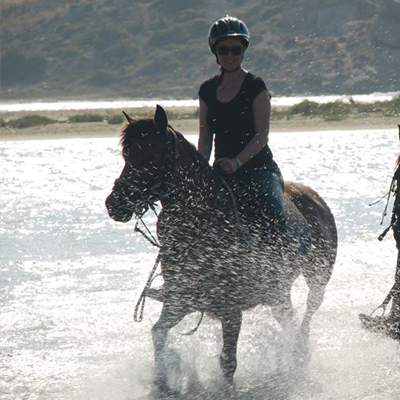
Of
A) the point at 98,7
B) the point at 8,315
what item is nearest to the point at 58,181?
the point at 8,315

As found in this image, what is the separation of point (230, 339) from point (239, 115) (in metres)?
1.37

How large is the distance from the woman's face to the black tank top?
11cm

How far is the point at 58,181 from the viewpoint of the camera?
2659 centimetres

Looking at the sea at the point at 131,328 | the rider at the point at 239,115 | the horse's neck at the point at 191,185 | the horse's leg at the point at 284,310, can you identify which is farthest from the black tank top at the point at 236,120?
the sea at the point at 131,328

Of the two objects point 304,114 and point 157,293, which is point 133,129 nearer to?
point 157,293

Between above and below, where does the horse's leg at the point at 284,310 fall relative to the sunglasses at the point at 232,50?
below

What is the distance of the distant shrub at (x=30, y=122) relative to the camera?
47.8 meters

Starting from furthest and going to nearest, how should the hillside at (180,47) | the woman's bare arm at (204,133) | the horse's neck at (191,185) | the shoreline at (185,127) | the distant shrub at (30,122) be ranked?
the hillside at (180,47), the distant shrub at (30,122), the shoreline at (185,127), the woman's bare arm at (204,133), the horse's neck at (191,185)

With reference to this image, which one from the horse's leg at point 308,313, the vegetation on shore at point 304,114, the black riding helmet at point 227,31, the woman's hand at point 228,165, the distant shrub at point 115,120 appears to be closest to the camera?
the woman's hand at point 228,165

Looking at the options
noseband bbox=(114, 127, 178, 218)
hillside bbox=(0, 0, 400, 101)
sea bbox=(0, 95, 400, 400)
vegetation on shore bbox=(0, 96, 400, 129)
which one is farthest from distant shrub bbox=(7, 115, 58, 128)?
noseband bbox=(114, 127, 178, 218)

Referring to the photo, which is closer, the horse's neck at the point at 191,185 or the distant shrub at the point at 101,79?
the horse's neck at the point at 191,185

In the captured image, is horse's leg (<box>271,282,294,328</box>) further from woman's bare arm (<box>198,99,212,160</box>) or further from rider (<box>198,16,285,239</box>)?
woman's bare arm (<box>198,99,212,160</box>)

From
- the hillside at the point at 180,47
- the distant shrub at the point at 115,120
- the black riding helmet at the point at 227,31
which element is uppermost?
the black riding helmet at the point at 227,31

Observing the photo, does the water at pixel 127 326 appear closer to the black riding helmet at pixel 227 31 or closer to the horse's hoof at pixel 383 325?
the horse's hoof at pixel 383 325
